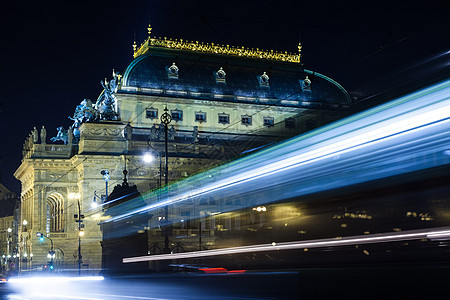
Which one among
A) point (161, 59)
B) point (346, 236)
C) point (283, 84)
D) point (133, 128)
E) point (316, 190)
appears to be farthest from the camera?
point (283, 84)

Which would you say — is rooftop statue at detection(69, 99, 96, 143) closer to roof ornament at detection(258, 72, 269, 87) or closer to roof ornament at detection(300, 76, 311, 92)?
roof ornament at detection(258, 72, 269, 87)

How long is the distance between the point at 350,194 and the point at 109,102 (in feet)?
238

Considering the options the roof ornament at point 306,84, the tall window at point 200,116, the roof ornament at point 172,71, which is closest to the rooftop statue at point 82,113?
the roof ornament at point 172,71

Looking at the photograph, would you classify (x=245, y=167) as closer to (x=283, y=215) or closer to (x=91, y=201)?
(x=283, y=215)

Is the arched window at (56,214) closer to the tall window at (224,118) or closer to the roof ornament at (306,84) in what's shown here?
the tall window at (224,118)

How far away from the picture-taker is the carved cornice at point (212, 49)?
85562mm

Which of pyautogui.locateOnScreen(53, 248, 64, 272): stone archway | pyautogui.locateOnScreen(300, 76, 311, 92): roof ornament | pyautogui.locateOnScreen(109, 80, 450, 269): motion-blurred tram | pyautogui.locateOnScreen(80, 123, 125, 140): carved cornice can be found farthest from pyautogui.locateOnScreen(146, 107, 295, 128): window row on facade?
pyautogui.locateOnScreen(109, 80, 450, 269): motion-blurred tram

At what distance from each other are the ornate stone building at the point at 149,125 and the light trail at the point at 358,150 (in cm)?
5022

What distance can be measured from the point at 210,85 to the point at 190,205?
66.5 meters

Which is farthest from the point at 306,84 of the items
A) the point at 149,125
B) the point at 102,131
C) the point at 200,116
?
the point at 102,131

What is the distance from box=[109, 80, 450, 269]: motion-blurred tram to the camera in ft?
26.8

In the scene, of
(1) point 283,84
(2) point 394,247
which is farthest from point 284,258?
(1) point 283,84

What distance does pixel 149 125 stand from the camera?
79.7 metres

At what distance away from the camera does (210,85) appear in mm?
83750
